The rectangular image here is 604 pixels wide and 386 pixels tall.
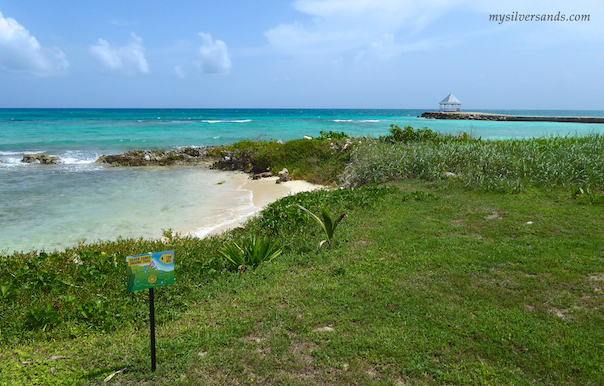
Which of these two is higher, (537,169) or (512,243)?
(537,169)

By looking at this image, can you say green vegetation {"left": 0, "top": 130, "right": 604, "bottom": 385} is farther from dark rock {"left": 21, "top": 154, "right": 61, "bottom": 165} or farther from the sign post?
dark rock {"left": 21, "top": 154, "right": 61, "bottom": 165}

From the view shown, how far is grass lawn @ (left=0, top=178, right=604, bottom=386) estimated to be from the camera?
3658 millimetres

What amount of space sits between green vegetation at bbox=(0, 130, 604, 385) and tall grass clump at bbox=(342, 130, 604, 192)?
2742 mm

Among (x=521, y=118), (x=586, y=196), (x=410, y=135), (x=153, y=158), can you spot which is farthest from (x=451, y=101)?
(x=586, y=196)

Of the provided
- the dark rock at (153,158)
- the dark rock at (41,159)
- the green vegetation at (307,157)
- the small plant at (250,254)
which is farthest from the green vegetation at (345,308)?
the dark rock at (41,159)

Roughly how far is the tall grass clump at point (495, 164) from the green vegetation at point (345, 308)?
2742 millimetres

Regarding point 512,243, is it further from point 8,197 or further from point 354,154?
point 8,197

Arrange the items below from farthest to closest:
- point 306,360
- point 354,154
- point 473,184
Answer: point 354,154
point 473,184
point 306,360

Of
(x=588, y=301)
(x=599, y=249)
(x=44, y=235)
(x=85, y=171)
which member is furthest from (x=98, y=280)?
(x=85, y=171)

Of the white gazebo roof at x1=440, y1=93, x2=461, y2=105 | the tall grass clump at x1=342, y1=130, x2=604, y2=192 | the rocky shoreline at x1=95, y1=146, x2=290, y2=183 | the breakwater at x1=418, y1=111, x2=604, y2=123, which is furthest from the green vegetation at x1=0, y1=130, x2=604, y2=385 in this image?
the white gazebo roof at x1=440, y1=93, x2=461, y2=105

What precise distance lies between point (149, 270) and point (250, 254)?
3175mm

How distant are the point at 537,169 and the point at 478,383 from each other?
34.6 ft

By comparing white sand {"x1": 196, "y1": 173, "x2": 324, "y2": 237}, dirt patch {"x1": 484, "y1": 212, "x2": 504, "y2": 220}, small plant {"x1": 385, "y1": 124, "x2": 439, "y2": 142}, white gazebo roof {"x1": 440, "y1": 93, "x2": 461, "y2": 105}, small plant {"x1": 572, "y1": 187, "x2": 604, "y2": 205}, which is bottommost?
white sand {"x1": 196, "y1": 173, "x2": 324, "y2": 237}

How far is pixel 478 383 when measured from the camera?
3471mm
